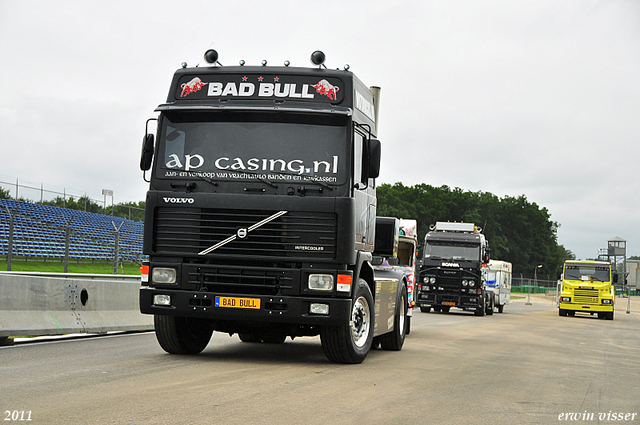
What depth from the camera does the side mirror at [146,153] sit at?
32.6 feet

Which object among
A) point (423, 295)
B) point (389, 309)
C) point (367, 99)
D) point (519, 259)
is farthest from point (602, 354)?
point (519, 259)

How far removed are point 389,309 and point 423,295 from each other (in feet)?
66.7

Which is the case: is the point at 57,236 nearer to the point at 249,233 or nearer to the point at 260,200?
the point at 249,233

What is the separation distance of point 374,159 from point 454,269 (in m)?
22.6

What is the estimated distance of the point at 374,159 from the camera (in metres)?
10.1

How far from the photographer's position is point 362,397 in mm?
7520

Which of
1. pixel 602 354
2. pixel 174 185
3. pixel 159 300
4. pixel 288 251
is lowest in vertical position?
pixel 602 354

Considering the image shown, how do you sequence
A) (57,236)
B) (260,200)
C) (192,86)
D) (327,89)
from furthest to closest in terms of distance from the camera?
(57,236) < (192,86) < (327,89) < (260,200)

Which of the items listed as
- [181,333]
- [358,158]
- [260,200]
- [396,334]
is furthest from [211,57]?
[396,334]

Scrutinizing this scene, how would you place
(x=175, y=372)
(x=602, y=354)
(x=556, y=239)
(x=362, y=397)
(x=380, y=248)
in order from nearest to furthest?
(x=362, y=397) → (x=175, y=372) → (x=380, y=248) → (x=602, y=354) → (x=556, y=239)

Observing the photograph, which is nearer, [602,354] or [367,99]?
[367,99]

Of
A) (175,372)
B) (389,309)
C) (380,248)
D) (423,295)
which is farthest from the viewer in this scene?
(423,295)

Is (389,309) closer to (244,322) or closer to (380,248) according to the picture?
(380,248)

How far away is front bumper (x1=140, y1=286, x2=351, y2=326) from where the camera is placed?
9.45 m
